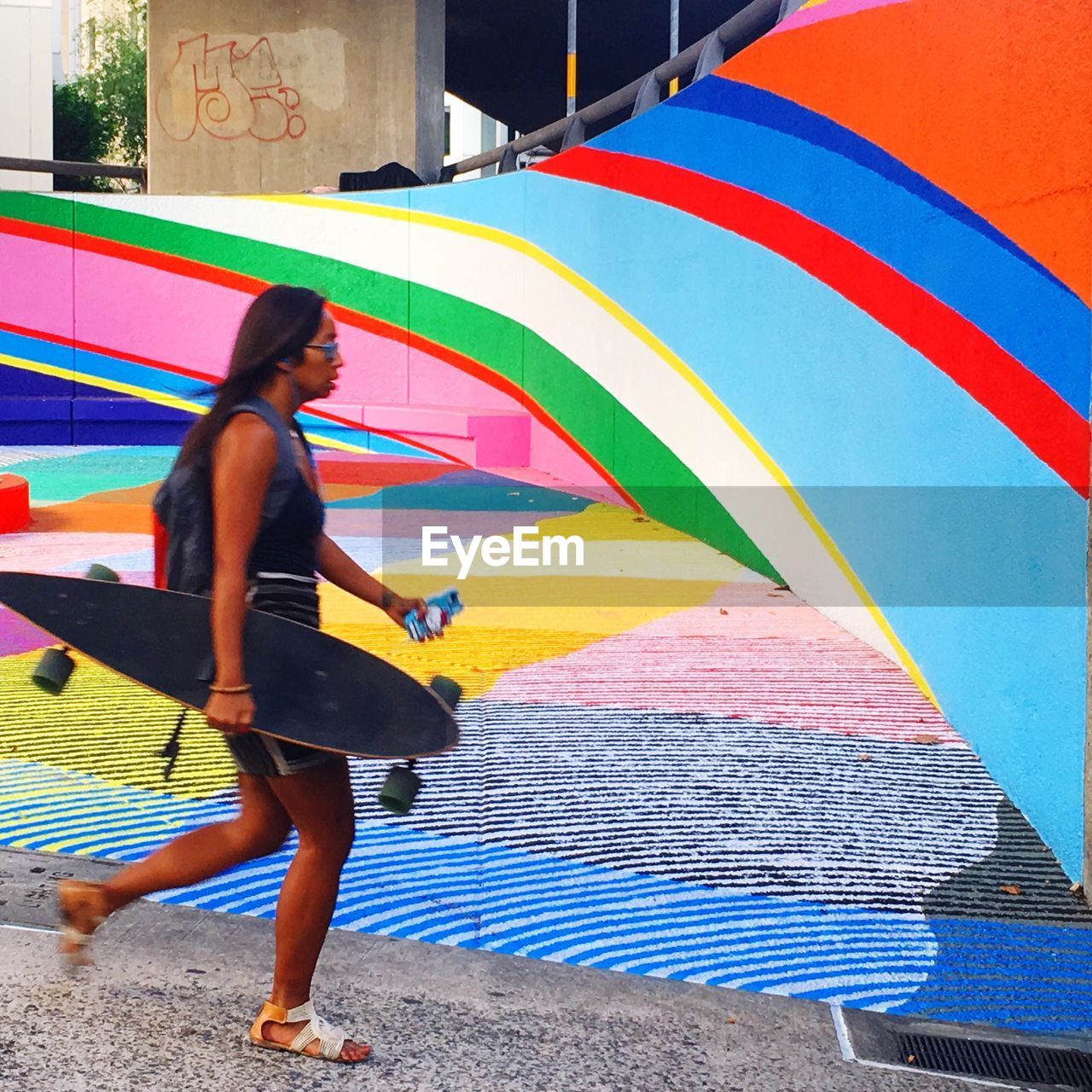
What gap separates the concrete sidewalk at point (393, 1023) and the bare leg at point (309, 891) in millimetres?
118

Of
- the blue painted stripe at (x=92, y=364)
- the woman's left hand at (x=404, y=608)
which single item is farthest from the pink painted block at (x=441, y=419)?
the woman's left hand at (x=404, y=608)

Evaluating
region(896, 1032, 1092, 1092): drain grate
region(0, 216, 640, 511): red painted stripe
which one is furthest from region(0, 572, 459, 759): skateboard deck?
region(0, 216, 640, 511): red painted stripe

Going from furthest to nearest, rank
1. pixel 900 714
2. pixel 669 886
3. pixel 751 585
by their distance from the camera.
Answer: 1. pixel 751 585
2. pixel 900 714
3. pixel 669 886

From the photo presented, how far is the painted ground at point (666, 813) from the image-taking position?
4078mm

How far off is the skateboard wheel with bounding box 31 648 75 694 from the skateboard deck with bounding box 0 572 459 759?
83mm

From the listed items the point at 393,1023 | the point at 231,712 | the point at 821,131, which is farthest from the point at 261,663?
the point at 821,131

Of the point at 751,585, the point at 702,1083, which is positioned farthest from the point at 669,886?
the point at 751,585

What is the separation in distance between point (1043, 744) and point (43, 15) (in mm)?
52791

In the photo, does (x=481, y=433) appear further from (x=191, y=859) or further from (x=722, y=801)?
(x=191, y=859)

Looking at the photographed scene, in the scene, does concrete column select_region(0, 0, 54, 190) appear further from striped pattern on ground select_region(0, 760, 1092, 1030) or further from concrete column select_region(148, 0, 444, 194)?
striped pattern on ground select_region(0, 760, 1092, 1030)

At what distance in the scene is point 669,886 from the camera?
4535 mm

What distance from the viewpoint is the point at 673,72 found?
1250cm

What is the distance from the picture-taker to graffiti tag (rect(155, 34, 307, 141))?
21250 mm

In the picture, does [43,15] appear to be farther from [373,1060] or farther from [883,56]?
[373,1060]
